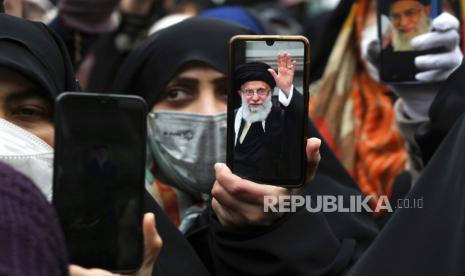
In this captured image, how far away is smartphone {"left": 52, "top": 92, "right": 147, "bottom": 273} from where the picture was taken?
141 centimetres

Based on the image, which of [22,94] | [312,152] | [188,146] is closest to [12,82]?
[22,94]

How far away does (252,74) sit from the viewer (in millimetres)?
1795

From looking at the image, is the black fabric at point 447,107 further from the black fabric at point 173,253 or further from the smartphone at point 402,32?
the black fabric at point 173,253

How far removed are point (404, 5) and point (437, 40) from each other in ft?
0.50

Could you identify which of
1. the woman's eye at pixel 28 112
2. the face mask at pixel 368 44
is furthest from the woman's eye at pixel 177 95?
the face mask at pixel 368 44

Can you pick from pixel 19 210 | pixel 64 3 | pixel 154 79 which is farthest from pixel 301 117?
pixel 64 3

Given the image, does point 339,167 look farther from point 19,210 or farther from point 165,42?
point 19,210

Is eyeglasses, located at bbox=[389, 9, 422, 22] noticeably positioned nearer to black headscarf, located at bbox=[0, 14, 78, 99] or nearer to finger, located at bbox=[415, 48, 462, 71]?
finger, located at bbox=[415, 48, 462, 71]

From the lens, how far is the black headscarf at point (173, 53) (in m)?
2.63

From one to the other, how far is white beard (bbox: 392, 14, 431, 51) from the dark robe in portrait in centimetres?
90

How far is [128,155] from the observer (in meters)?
1.45

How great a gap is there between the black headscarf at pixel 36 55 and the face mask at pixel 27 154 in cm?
11

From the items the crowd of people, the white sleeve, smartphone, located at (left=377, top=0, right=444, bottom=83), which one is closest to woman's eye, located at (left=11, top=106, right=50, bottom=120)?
the crowd of people

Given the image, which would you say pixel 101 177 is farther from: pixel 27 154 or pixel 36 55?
pixel 36 55
